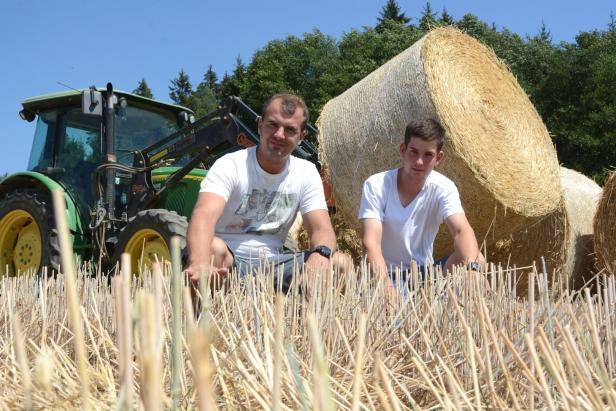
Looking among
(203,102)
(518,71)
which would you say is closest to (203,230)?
(518,71)

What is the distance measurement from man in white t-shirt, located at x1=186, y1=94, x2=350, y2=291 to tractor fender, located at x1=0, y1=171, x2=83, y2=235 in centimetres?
189

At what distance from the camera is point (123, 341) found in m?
0.51

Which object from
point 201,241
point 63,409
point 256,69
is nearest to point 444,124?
point 201,241

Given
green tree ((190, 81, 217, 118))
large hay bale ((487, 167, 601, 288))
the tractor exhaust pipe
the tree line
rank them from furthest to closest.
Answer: green tree ((190, 81, 217, 118)) → the tree line → the tractor exhaust pipe → large hay bale ((487, 167, 601, 288))

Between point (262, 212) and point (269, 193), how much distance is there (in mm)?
94

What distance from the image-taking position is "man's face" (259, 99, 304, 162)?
3.03 meters

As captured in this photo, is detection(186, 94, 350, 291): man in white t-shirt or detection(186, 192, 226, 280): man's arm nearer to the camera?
detection(186, 192, 226, 280): man's arm

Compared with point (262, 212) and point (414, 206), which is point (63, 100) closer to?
point (262, 212)

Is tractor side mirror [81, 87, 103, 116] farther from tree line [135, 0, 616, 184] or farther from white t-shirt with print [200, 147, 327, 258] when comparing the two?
tree line [135, 0, 616, 184]

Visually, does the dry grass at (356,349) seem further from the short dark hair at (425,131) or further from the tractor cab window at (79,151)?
the tractor cab window at (79,151)

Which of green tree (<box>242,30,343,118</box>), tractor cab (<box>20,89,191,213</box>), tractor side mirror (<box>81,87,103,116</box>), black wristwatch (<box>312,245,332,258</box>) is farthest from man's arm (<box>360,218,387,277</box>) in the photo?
green tree (<box>242,30,343,118</box>)

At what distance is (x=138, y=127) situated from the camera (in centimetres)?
524

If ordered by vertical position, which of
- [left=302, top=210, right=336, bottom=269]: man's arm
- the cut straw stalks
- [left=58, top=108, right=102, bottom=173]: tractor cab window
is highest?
[left=58, top=108, right=102, bottom=173]: tractor cab window

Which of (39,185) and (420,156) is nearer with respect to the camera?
(420,156)
